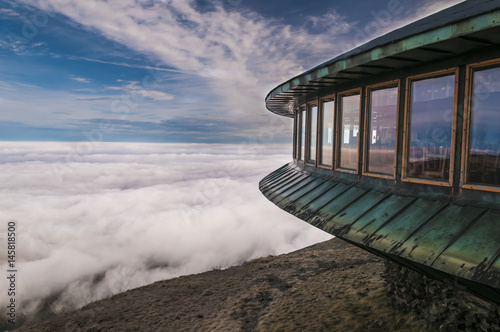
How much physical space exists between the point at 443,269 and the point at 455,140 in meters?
3.00

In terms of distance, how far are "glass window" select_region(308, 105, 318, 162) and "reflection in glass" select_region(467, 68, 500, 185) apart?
6165 millimetres

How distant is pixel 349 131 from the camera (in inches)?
390

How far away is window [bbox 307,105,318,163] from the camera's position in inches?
486

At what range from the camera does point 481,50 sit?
5961 mm

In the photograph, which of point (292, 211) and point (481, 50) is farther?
point (292, 211)

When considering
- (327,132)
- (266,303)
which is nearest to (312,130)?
(327,132)

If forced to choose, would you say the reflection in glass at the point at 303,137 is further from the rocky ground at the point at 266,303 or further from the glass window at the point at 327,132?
the rocky ground at the point at 266,303

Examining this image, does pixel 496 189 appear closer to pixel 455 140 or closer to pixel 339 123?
pixel 455 140

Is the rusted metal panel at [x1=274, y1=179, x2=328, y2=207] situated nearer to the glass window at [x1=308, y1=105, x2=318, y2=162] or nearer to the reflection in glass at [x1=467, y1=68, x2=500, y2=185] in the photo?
the glass window at [x1=308, y1=105, x2=318, y2=162]

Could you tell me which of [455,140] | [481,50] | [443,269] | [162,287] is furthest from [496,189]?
[162,287]

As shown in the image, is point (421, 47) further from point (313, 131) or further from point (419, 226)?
point (313, 131)

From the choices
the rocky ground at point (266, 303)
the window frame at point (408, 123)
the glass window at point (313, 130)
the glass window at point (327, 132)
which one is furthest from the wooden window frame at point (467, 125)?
the rocky ground at point (266, 303)

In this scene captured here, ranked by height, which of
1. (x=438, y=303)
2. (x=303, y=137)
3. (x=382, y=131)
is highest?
(x=382, y=131)

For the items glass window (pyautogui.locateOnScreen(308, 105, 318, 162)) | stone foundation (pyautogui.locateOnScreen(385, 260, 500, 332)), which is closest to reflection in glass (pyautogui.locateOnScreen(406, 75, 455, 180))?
glass window (pyautogui.locateOnScreen(308, 105, 318, 162))
